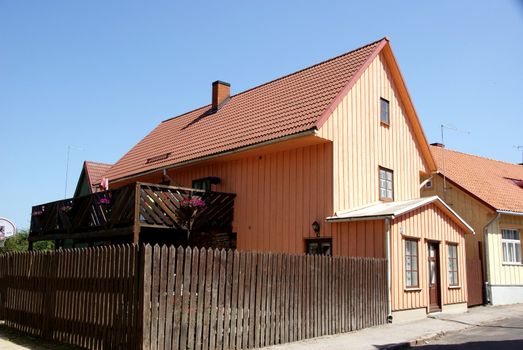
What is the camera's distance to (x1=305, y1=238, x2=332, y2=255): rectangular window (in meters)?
14.8

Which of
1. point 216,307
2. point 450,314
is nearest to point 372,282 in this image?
point 450,314

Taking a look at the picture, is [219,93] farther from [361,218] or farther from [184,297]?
[184,297]

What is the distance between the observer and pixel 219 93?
76.7ft

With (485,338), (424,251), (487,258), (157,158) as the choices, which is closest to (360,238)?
(424,251)

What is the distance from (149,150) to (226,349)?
15545mm

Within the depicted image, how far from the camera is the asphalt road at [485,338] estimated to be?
10320 millimetres

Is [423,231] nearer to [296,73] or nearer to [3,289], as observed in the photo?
[296,73]

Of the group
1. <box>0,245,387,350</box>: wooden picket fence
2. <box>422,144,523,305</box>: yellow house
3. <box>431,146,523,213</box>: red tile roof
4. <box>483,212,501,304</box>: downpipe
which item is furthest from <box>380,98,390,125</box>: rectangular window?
<box>0,245,387,350</box>: wooden picket fence

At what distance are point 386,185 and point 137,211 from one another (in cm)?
837

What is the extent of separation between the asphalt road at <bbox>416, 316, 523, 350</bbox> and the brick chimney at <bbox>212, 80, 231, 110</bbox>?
46.9 ft

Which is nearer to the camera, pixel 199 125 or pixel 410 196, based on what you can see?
pixel 410 196

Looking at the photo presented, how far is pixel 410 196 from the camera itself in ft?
62.2

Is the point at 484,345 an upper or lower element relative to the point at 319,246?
lower

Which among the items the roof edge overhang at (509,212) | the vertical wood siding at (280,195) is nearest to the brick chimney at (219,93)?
the vertical wood siding at (280,195)
